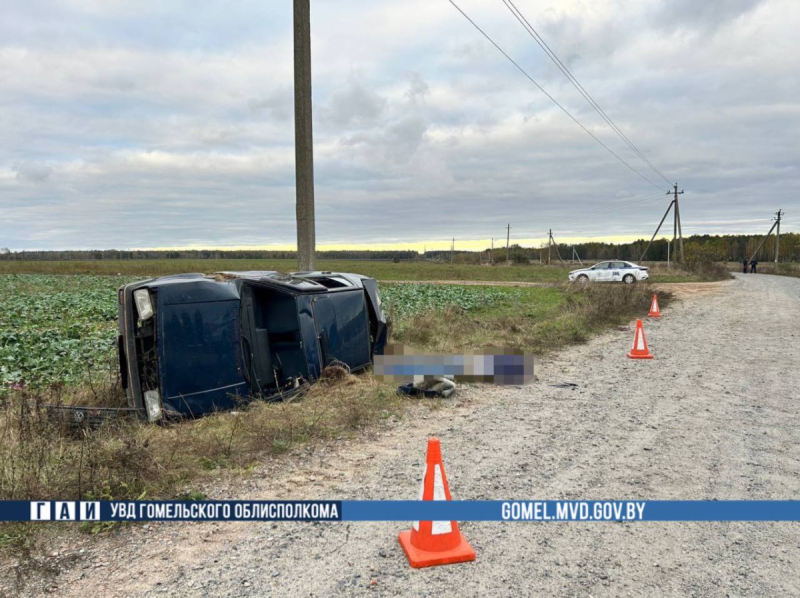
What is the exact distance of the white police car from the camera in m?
31.1

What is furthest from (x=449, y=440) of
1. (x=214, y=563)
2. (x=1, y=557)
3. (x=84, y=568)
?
(x=1, y=557)

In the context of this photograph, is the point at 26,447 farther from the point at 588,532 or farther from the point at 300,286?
the point at 588,532

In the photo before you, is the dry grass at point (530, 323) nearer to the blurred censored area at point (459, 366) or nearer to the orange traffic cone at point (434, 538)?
Answer: the blurred censored area at point (459, 366)

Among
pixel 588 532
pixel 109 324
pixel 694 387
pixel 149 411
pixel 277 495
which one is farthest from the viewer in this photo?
pixel 109 324

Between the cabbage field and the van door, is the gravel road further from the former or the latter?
the cabbage field

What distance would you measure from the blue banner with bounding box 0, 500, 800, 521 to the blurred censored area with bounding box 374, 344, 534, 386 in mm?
3808

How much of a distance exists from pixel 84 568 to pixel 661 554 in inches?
136

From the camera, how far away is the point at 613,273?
3170cm

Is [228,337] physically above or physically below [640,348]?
above

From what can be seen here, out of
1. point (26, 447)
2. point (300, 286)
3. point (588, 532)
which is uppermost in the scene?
point (300, 286)

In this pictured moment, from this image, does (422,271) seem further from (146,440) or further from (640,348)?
(146,440)

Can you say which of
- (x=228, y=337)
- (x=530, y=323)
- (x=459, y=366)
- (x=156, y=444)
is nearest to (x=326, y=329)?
(x=228, y=337)

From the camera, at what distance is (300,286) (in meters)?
6.10

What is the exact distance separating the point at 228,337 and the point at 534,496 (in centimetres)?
339
